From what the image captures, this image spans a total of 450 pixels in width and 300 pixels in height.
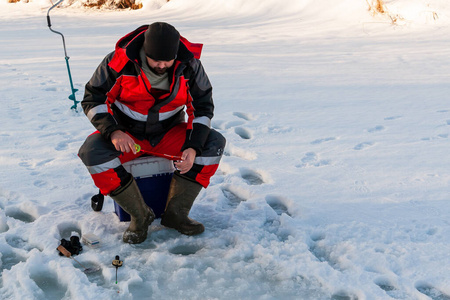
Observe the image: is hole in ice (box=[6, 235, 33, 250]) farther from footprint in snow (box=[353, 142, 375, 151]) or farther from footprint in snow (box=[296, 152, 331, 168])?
footprint in snow (box=[353, 142, 375, 151])

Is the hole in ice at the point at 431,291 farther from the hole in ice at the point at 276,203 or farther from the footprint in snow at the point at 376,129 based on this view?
the footprint in snow at the point at 376,129

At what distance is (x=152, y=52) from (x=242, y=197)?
1.23 m

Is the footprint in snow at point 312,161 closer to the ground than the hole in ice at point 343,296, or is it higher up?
closer to the ground

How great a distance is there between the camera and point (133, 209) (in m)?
2.56

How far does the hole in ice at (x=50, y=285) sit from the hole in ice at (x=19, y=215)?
0.64m

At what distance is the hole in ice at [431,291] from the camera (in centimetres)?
219

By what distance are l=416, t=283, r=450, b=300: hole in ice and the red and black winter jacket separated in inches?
50.4

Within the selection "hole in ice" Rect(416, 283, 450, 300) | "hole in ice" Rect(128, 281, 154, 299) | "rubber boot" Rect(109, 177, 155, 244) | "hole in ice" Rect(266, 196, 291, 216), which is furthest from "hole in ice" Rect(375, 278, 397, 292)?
"rubber boot" Rect(109, 177, 155, 244)

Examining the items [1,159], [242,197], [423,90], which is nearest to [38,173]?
[1,159]

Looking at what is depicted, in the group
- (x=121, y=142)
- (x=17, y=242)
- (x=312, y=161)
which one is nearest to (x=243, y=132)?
(x=312, y=161)

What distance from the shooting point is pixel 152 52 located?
234 centimetres

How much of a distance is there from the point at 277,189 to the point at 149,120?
1.02 m

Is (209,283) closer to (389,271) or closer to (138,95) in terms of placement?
(389,271)

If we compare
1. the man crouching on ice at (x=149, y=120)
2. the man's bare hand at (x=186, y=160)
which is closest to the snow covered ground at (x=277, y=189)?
the man crouching on ice at (x=149, y=120)
